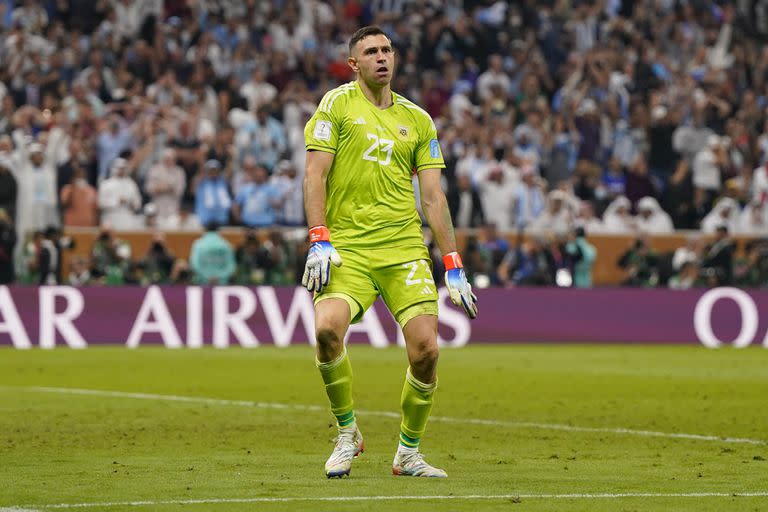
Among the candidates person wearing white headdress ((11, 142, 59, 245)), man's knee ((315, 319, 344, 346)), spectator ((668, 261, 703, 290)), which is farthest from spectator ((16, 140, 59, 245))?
man's knee ((315, 319, 344, 346))

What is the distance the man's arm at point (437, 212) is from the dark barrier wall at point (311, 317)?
47.1 feet

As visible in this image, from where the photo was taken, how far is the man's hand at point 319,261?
9484 millimetres

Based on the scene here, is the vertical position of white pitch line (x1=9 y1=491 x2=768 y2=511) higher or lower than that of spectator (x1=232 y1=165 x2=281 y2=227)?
higher

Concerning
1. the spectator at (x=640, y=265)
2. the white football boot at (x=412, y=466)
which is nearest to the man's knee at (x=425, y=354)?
the white football boot at (x=412, y=466)

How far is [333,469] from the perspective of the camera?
31.4 feet

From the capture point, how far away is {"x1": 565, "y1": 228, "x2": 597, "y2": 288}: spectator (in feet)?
87.1

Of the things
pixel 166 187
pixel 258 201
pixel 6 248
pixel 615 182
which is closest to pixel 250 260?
pixel 258 201

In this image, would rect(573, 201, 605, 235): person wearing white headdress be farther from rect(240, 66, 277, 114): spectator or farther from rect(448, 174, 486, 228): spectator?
rect(240, 66, 277, 114): spectator

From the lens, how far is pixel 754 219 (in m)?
28.5

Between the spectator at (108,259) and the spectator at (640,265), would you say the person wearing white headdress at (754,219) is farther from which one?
the spectator at (108,259)

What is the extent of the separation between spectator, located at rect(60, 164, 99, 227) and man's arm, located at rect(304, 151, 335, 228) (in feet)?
53.1

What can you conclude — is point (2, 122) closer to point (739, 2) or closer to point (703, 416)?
point (703, 416)

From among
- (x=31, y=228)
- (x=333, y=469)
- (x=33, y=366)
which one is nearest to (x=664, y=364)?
(x=33, y=366)

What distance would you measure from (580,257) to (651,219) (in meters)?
2.49
